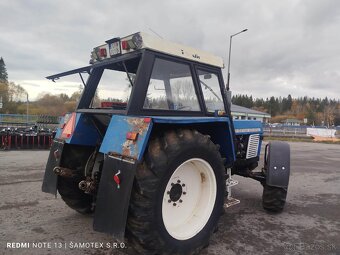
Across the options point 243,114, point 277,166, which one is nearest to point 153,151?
point 277,166

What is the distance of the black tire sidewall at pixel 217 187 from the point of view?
10.4 feet

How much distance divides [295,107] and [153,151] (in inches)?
4665

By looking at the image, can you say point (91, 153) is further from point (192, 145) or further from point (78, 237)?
point (192, 145)

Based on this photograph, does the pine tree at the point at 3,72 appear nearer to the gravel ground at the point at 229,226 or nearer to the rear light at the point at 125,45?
the gravel ground at the point at 229,226

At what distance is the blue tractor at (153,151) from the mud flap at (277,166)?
16 mm

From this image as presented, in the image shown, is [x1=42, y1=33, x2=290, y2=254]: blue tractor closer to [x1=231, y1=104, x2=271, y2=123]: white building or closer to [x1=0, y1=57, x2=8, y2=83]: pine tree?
[x1=231, y1=104, x2=271, y2=123]: white building

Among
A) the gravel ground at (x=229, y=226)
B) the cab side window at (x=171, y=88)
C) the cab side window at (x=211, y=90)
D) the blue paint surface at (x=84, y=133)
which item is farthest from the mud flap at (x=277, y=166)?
the blue paint surface at (x=84, y=133)

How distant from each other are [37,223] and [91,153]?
1206 millimetres

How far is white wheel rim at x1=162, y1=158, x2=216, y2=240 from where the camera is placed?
3631 mm

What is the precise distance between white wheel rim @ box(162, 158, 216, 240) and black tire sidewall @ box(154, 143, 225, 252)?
0.05m

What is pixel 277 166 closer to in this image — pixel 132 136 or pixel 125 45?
pixel 132 136

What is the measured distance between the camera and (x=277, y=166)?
5.16m

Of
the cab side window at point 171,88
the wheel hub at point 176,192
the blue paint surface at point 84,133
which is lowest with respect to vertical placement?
the wheel hub at point 176,192

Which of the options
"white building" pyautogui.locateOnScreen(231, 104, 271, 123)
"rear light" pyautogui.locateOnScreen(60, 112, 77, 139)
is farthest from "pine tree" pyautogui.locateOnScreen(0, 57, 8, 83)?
"rear light" pyautogui.locateOnScreen(60, 112, 77, 139)
